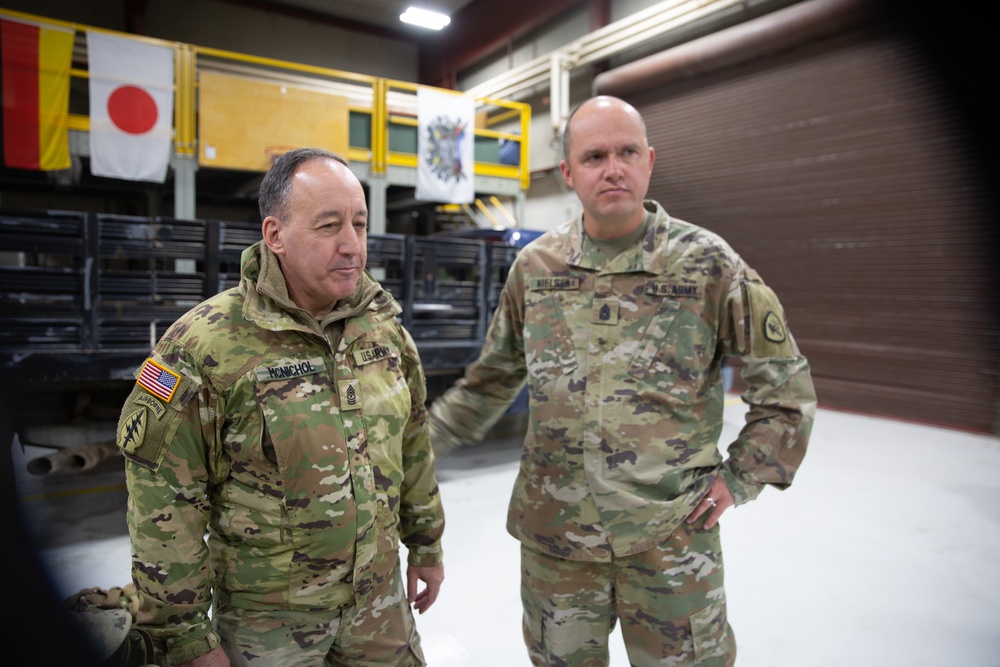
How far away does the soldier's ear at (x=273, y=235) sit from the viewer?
4.50 feet

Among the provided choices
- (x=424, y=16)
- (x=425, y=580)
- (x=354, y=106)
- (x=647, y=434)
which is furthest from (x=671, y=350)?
(x=424, y=16)

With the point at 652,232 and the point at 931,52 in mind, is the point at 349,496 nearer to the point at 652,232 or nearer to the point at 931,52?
the point at 652,232

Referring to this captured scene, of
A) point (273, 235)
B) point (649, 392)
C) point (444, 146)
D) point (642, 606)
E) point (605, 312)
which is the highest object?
point (444, 146)

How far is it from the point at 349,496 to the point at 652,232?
3.51ft

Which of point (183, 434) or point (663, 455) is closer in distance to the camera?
point (183, 434)

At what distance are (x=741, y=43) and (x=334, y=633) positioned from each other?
8.49m

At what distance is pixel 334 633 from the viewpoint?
4.61 ft

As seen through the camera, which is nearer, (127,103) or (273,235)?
(273,235)

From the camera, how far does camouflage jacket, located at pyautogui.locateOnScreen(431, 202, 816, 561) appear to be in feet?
5.37

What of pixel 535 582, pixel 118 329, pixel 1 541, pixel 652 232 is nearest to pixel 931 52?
pixel 652 232

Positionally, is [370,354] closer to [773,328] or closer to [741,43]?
[773,328]

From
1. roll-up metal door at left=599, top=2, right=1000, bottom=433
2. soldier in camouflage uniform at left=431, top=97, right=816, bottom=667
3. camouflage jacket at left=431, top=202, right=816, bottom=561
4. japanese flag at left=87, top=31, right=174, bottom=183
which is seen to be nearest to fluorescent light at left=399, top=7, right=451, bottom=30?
roll-up metal door at left=599, top=2, right=1000, bottom=433

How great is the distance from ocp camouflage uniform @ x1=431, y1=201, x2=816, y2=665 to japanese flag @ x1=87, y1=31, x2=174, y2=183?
5.00m

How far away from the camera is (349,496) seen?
4.50ft
